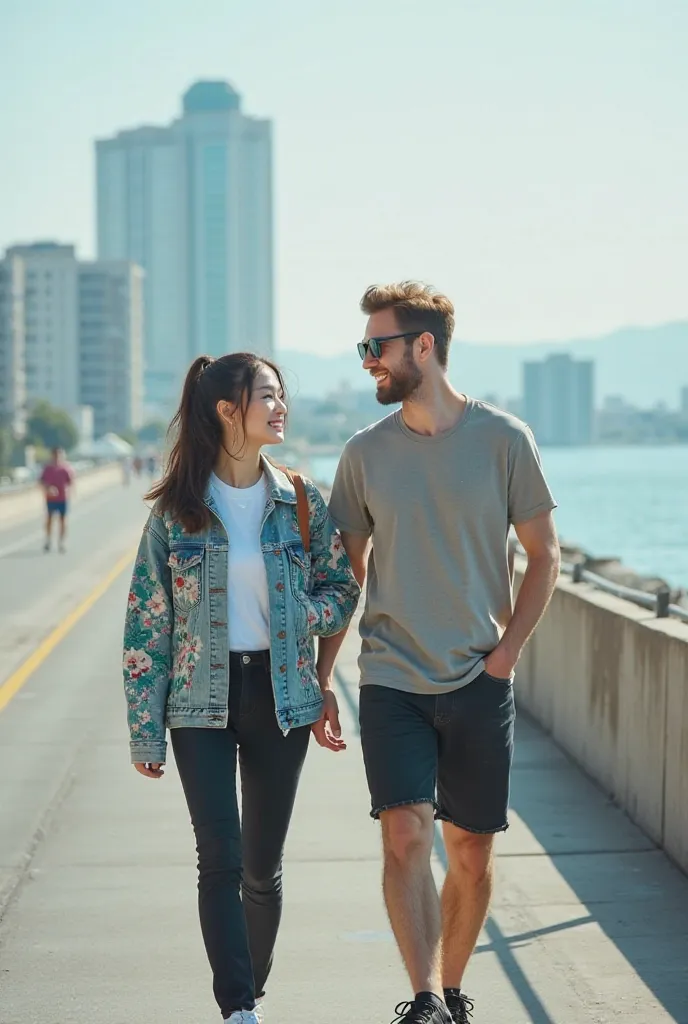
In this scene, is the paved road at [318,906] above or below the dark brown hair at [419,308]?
below

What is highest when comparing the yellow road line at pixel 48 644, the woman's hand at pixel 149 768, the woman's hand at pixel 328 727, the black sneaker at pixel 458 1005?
the woman's hand at pixel 328 727

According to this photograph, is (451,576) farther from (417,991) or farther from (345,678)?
(345,678)

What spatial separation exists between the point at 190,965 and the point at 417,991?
4.80ft

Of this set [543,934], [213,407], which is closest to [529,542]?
[213,407]

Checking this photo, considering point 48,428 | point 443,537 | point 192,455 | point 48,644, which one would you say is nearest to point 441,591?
point 443,537

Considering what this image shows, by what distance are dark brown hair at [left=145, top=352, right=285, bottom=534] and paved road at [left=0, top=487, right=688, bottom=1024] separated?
159 cm

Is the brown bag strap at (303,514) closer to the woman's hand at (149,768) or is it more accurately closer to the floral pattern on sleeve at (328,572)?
the floral pattern on sleeve at (328,572)

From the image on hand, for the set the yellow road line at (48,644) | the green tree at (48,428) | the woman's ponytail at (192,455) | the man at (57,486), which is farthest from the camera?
the green tree at (48,428)

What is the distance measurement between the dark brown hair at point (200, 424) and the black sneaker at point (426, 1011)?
4.49ft

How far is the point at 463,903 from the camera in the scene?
4730 mm

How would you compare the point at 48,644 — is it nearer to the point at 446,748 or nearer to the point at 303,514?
the point at 303,514

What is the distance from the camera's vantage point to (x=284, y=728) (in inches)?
176

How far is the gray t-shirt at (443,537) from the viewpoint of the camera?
14.9 feet

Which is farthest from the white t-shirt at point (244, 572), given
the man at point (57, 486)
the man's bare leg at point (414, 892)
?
the man at point (57, 486)
